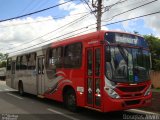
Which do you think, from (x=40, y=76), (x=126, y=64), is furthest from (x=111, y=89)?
(x=40, y=76)

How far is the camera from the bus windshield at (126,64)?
10.8 metres

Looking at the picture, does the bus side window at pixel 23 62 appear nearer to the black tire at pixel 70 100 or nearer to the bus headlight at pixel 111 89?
the black tire at pixel 70 100

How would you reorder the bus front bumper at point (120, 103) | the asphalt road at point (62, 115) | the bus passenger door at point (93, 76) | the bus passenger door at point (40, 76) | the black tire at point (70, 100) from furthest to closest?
the bus passenger door at point (40, 76)
the black tire at point (70, 100)
the asphalt road at point (62, 115)
the bus passenger door at point (93, 76)
the bus front bumper at point (120, 103)

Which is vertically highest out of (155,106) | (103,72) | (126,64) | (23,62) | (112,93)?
(23,62)

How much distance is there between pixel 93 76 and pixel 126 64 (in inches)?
49.3

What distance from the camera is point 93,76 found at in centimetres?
1137

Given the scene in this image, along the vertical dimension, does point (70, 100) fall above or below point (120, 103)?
below

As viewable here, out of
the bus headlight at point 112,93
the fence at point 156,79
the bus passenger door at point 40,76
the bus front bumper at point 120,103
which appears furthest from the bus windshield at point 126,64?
the fence at point 156,79

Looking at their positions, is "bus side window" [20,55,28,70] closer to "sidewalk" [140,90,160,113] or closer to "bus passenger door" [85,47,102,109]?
"bus passenger door" [85,47,102,109]

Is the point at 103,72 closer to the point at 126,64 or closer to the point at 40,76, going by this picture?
the point at 126,64

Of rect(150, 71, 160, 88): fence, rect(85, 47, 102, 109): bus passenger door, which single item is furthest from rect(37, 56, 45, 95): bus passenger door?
rect(150, 71, 160, 88): fence

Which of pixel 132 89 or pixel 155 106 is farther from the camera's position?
pixel 155 106

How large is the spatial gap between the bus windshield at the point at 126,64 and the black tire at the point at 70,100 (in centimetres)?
265

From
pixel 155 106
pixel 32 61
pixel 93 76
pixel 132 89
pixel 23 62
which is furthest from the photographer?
pixel 23 62
